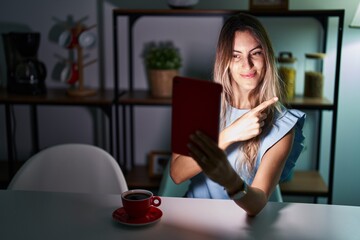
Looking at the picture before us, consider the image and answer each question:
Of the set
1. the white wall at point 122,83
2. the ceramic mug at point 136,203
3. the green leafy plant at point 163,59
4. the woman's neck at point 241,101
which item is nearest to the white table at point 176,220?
the ceramic mug at point 136,203

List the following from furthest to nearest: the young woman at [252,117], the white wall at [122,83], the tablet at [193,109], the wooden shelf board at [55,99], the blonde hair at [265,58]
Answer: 1. the white wall at [122,83]
2. the wooden shelf board at [55,99]
3. the blonde hair at [265,58]
4. the young woman at [252,117]
5. the tablet at [193,109]

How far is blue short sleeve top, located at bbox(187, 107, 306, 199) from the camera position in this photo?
143 centimetres

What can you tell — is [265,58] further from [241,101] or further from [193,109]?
[193,109]

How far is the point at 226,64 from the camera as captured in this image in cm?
140

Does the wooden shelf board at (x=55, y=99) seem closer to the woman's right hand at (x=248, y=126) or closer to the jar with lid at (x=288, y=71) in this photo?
the jar with lid at (x=288, y=71)

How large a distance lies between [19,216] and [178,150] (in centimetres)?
45

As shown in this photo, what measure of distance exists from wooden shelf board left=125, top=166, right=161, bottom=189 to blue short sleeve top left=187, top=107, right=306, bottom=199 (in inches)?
39.3

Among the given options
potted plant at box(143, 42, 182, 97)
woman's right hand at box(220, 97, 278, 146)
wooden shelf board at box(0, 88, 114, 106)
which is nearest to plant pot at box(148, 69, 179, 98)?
potted plant at box(143, 42, 182, 97)

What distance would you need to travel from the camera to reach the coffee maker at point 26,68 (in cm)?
259

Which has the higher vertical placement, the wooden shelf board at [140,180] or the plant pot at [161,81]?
the plant pot at [161,81]

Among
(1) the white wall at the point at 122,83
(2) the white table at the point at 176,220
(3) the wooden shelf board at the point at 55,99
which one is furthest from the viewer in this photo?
(1) the white wall at the point at 122,83

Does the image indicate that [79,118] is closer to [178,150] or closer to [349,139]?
[349,139]

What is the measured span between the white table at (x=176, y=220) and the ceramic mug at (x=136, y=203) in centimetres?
4

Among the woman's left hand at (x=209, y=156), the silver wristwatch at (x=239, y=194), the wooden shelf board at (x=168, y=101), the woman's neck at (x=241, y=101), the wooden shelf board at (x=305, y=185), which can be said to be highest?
the woman's neck at (x=241, y=101)
